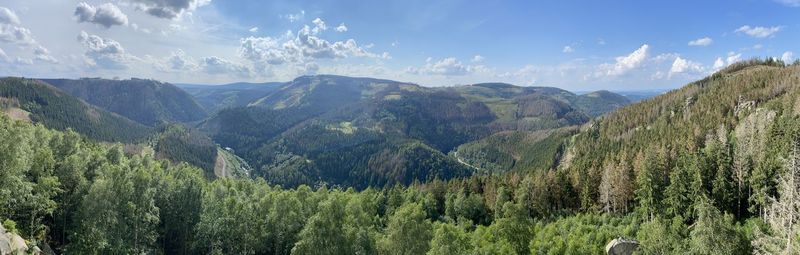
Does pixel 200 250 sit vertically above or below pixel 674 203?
below

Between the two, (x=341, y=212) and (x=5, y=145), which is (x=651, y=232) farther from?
(x=5, y=145)

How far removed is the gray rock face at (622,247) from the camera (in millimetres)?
69287

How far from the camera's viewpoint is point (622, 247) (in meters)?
69.7

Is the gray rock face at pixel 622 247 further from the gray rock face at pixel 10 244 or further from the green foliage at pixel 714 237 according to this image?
the gray rock face at pixel 10 244

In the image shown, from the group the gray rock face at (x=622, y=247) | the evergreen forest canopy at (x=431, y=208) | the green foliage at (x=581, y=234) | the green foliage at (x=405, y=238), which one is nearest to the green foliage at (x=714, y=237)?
the evergreen forest canopy at (x=431, y=208)

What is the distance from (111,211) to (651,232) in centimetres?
7288

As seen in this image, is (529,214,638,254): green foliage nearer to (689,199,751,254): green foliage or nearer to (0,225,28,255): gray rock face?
(689,199,751,254): green foliage

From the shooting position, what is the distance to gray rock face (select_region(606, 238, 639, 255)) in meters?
69.3

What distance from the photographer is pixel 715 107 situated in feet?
597

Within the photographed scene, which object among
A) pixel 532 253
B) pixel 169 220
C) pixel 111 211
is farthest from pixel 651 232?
pixel 169 220

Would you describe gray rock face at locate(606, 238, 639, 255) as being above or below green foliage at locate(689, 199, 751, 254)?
below

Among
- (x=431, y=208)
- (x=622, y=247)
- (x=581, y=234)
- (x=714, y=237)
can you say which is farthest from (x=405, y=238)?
(x=431, y=208)

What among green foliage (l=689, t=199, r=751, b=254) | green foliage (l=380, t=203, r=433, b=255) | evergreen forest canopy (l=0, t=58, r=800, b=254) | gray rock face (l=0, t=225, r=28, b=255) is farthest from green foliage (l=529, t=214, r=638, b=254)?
gray rock face (l=0, t=225, r=28, b=255)

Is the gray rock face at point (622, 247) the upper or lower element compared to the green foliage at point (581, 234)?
upper
